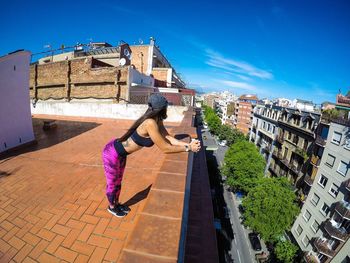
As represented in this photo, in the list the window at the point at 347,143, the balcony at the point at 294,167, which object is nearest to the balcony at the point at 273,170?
the balcony at the point at 294,167

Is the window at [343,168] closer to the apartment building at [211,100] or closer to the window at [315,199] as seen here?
the window at [315,199]

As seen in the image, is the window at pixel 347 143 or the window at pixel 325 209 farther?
the window at pixel 325 209

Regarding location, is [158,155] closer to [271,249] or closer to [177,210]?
[177,210]

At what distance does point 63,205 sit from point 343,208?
16826 millimetres

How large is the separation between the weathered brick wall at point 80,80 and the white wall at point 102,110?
91.8 inches

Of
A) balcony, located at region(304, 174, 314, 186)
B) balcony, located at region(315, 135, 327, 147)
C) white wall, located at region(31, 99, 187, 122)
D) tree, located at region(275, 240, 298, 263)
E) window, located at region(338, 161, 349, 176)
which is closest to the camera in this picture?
white wall, located at region(31, 99, 187, 122)

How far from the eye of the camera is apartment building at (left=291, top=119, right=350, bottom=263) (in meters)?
12.4

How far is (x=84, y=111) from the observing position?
1152cm

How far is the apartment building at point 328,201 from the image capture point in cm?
1240

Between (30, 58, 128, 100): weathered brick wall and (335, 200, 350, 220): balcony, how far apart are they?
16984 millimetres

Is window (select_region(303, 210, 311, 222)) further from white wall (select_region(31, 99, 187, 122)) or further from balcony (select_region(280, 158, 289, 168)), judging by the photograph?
white wall (select_region(31, 99, 187, 122))

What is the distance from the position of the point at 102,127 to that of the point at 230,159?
1927 cm

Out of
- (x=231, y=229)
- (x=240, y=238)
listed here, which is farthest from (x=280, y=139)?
(x=240, y=238)

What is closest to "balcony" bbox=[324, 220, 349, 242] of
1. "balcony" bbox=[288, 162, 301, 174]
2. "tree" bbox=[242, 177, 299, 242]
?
"tree" bbox=[242, 177, 299, 242]
